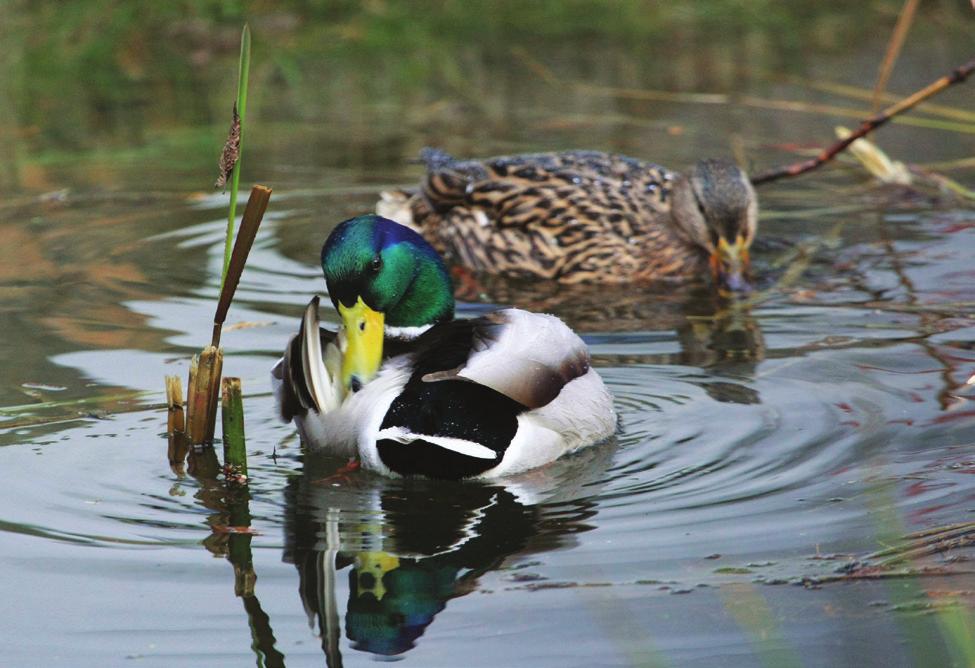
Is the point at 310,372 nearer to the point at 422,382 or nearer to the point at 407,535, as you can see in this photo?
the point at 422,382

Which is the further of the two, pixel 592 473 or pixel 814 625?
pixel 592 473

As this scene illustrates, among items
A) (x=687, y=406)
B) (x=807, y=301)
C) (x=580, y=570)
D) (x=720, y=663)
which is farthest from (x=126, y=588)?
(x=807, y=301)

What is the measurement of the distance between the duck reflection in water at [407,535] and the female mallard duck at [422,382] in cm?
8

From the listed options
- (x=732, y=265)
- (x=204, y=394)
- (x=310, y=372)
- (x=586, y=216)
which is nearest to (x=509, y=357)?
(x=310, y=372)

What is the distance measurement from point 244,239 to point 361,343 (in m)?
0.55

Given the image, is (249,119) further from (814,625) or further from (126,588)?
(814,625)

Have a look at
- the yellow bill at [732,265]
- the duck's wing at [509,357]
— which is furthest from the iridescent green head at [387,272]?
the yellow bill at [732,265]

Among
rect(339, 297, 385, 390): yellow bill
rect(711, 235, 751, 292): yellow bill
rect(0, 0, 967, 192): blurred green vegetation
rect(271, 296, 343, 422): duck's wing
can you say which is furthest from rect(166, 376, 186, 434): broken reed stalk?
rect(0, 0, 967, 192): blurred green vegetation

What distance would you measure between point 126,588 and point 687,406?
6.68 feet

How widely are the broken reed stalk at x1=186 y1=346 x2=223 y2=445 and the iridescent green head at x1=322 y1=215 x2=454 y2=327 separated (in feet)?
1.42

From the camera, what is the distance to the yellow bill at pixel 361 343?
4.60m

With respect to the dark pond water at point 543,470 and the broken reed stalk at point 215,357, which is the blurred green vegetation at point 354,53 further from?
the broken reed stalk at point 215,357

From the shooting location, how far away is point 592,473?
4.63m

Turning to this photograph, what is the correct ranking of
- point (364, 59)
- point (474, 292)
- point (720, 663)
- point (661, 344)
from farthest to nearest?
point (364, 59)
point (474, 292)
point (661, 344)
point (720, 663)
